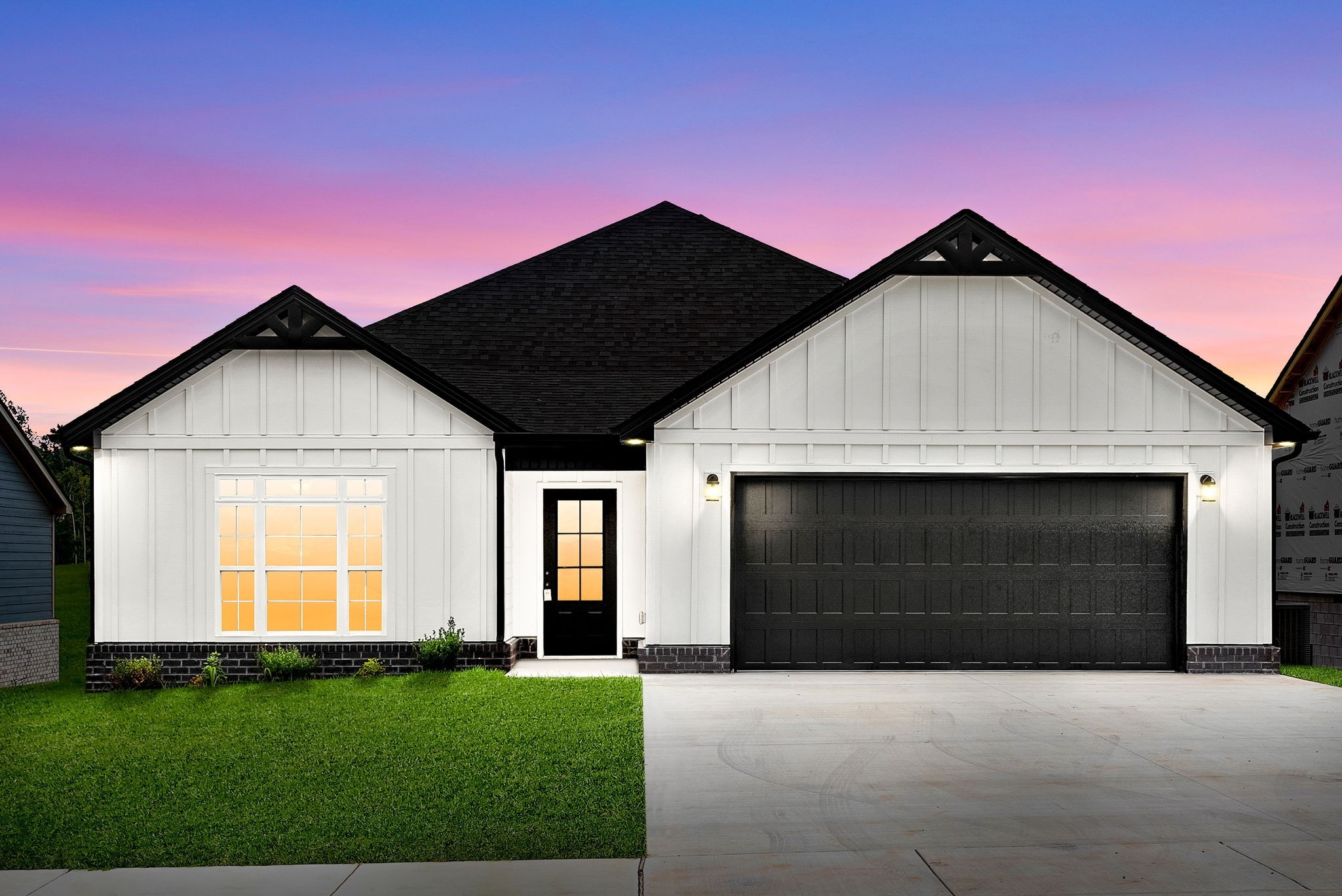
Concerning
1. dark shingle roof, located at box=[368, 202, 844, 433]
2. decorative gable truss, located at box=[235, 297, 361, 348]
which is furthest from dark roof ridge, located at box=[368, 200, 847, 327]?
decorative gable truss, located at box=[235, 297, 361, 348]

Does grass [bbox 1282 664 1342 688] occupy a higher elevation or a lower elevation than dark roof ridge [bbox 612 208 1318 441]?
lower

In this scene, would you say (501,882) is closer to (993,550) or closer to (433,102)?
(993,550)

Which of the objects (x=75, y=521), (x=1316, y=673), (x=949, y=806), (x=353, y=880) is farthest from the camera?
(x=75, y=521)

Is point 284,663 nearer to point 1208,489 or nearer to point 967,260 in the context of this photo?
point 967,260

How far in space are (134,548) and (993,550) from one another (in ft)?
36.7

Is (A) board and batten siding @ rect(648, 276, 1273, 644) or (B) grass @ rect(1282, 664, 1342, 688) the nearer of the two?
(A) board and batten siding @ rect(648, 276, 1273, 644)

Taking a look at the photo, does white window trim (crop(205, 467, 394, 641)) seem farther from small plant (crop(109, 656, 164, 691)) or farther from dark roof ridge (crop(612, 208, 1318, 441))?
dark roof ridge (crop(612, 208, 1318, 441))

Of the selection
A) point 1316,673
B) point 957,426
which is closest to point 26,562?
point 957,426

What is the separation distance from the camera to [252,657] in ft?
41.1

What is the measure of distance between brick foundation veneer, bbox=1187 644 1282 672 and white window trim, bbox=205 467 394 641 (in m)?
10.4

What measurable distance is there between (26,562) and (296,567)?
23.7ft

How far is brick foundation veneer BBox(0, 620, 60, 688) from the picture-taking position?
15320mm

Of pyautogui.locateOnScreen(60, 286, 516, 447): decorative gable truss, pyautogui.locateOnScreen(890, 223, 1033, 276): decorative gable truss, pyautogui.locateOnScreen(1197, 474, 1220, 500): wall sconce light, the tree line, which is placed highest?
pyautogui.locateOnScreen(890, 223, 1033, 276): decorative gable truss

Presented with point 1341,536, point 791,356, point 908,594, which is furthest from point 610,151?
point 1341,536
